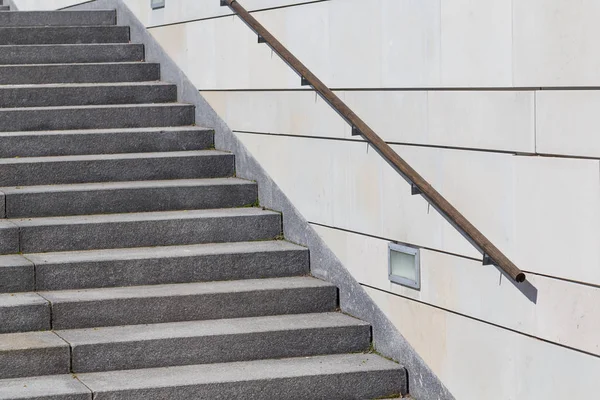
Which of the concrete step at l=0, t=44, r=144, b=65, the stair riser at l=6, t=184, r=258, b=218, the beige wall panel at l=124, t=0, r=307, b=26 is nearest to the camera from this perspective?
the stair riser at l=6, t=184, r=258, b=218

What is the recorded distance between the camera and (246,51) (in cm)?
681

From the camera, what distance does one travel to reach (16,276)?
556cm

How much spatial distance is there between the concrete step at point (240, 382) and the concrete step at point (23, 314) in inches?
15.3

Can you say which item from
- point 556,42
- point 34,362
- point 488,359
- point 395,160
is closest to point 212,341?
Result: point 34,362

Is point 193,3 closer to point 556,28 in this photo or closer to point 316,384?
point 316,384

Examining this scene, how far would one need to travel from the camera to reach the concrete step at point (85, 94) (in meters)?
7.42

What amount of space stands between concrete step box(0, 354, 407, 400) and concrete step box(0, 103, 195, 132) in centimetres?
255

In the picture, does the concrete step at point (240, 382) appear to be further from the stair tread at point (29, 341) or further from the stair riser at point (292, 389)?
the stair tread at point (29, 341)

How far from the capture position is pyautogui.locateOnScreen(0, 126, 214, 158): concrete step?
270 inches

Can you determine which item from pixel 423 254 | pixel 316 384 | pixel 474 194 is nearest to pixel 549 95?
pixel 474 194

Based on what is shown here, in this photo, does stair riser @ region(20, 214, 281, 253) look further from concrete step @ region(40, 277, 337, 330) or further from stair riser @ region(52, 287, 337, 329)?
stair riser @ region(52, 287, 337, 329)

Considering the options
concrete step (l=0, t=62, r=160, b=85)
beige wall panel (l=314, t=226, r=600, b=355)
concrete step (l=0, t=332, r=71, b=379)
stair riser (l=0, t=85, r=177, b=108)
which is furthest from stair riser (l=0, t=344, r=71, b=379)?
concrete step (l=0, t=62, r=160, b=85)

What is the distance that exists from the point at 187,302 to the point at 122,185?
1249 millimetres

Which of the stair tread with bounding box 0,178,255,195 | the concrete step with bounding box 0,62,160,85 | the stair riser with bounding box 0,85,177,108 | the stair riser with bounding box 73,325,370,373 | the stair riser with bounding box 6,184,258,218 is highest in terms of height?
the concrete step with bounding box 0,62,160,85
